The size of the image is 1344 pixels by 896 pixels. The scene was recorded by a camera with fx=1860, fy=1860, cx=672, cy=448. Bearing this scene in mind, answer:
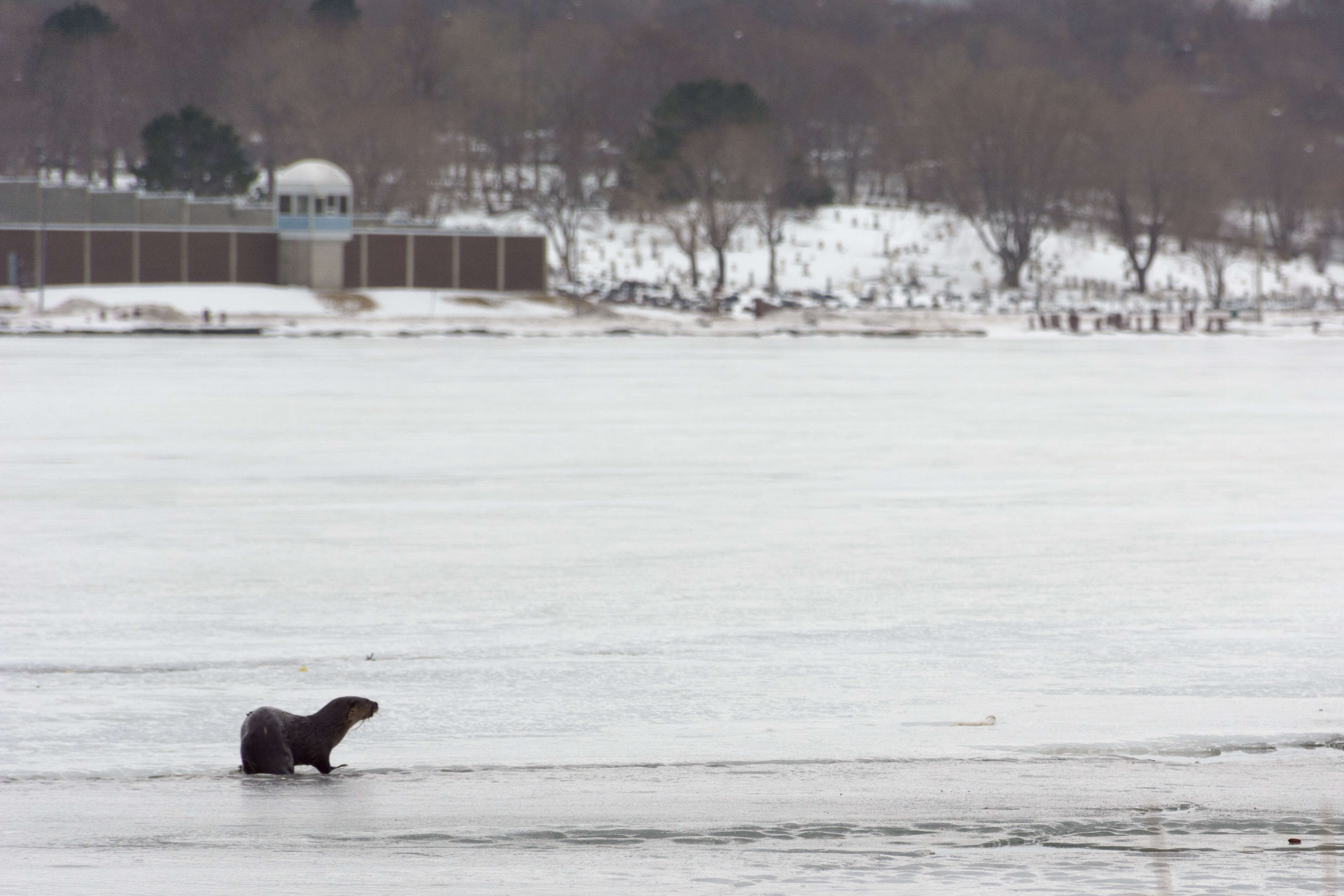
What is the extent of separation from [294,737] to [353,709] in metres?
0.27

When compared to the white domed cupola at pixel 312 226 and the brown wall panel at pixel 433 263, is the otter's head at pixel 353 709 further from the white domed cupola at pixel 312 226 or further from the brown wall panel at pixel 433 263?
the brown wall panel at pixel 433 263

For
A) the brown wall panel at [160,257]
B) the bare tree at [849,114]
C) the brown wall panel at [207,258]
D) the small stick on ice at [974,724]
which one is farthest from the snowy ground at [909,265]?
the small stick on ice at [974,724]

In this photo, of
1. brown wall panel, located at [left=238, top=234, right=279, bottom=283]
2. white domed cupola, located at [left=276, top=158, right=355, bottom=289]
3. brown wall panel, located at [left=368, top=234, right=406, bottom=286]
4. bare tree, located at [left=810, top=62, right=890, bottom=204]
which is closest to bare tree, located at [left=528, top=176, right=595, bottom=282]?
brown wall panel, located at [left=368, top=234, right=406, bottom=286]

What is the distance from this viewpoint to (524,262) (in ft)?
264

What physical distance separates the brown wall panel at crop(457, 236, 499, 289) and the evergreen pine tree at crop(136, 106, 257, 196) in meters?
19.2

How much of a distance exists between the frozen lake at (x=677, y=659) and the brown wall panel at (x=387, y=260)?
5381 centimetres

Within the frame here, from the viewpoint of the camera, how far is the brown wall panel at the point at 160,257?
238 ft

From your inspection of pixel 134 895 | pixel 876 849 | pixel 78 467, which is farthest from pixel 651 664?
pixel 78 467

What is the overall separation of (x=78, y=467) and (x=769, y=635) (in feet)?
37.1

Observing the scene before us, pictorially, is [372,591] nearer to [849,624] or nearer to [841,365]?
[849,624]

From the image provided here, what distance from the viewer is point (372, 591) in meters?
12.1

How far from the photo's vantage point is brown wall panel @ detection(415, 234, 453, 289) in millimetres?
78312

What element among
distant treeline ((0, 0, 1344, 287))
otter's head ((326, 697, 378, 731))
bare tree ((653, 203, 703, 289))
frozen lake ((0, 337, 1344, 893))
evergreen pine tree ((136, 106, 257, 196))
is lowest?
frozen lake ((0, 337, 1344, 893))

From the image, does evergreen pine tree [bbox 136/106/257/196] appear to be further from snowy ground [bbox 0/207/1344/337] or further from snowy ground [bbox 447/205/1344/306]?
snowy ground [bbox 447/205/1344/306]
